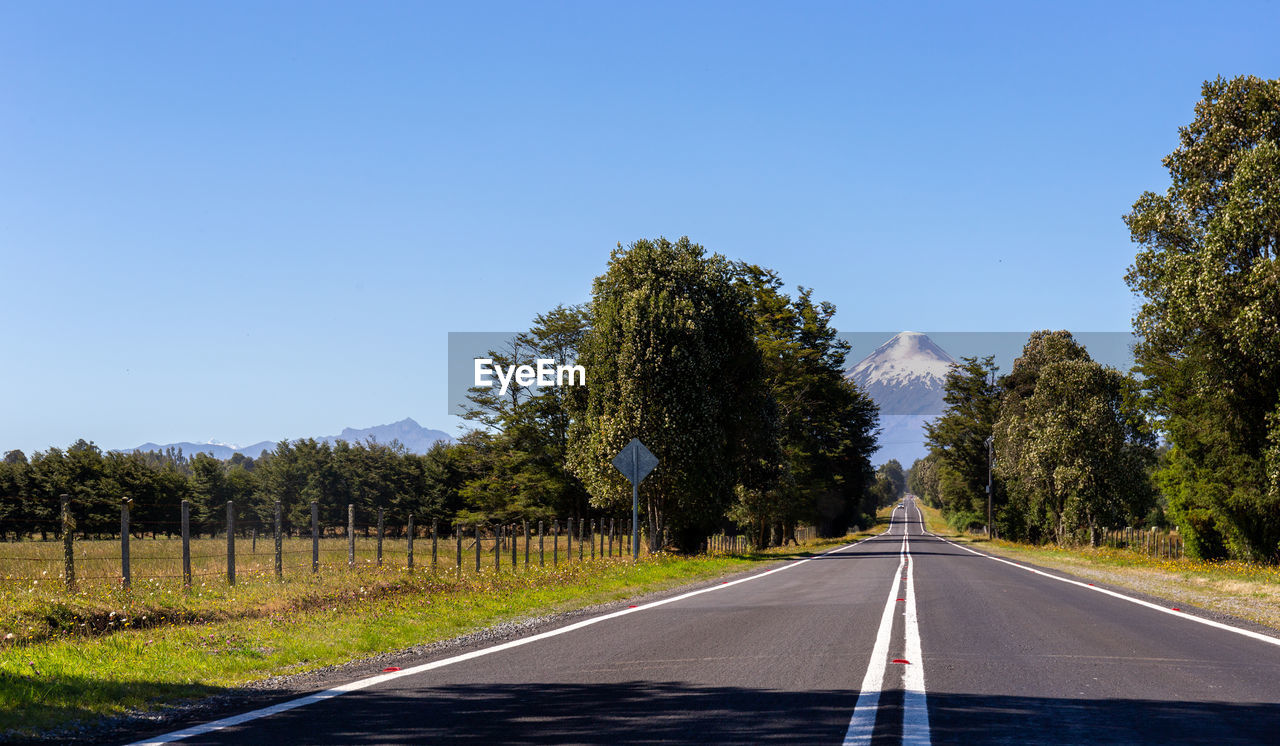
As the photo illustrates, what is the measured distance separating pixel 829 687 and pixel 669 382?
28052mm

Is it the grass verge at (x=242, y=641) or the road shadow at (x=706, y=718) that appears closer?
the road shadow at (x=706, y=718)

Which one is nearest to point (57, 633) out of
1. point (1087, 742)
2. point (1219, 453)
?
point (1087, 742)

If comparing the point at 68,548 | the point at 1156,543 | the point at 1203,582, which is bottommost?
the point at 1156,543

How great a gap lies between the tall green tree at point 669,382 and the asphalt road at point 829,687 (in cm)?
2208

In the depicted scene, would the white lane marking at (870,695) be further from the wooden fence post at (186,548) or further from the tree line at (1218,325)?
the tree line at (1218,325)

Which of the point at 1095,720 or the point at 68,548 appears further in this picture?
the point at 68,548

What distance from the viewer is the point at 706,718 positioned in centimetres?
600

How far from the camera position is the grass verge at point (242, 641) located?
23.1 ft

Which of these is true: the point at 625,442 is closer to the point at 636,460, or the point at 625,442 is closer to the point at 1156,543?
the point at 636,460

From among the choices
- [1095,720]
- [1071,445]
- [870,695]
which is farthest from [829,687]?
[1071,445]

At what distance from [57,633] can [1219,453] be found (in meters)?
33.3

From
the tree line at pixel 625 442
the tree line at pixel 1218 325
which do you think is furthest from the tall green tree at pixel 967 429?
the tree line at pixel 1218 325

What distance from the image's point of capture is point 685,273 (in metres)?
37.7

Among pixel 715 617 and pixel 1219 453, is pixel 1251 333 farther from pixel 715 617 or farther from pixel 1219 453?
pixel 715 617
